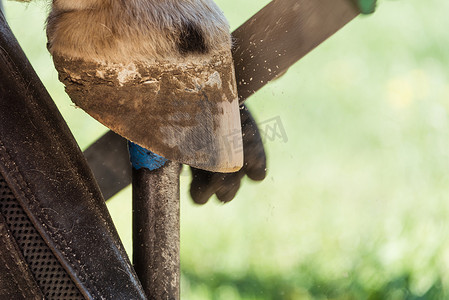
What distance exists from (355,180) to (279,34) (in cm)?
58

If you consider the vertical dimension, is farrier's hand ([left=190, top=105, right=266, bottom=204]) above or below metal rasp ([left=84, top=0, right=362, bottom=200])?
below

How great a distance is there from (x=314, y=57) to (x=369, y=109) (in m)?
0.23

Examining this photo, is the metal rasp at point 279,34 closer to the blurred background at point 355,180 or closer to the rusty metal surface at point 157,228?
the rusty metal surface at point 157,228

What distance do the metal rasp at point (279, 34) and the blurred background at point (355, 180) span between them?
0.35m

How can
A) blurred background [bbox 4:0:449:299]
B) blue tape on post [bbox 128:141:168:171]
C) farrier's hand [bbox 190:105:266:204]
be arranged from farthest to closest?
blurred background [bbox 4:0:449:299] < farrier's hand [bbox 190:105:266:204] < blue tape on post [bbox 128:141:168:171]

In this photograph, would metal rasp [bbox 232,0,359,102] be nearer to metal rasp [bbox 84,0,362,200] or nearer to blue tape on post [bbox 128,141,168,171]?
metal rasp [bbox 84,0,362,200]

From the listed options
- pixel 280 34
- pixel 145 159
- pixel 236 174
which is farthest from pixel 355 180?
pixel 145 159

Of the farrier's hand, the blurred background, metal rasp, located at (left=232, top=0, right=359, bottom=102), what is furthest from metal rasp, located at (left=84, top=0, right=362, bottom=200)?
the blurred background

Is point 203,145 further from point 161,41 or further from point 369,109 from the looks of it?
point 369,109

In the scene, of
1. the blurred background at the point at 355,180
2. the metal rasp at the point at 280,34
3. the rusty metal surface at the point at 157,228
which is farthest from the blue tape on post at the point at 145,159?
the blurred background at the point at 355,180

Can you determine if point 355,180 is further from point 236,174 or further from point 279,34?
point 279,34

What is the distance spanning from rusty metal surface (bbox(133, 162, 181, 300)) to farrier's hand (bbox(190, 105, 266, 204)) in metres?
0.22

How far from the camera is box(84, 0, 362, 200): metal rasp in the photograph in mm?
868

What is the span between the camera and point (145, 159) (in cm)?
79
